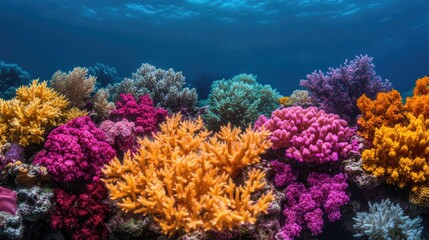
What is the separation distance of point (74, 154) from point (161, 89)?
3.56 m

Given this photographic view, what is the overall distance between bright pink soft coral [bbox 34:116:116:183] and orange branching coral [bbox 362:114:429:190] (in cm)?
359

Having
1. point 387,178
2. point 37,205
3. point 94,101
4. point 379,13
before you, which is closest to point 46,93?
point 94,101

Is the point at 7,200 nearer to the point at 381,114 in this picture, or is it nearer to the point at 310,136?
the point at 310,136

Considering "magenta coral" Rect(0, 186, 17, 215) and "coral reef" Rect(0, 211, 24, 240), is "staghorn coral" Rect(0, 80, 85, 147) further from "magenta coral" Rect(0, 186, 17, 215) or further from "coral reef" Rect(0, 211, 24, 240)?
"coral reef" Rect(0, 211, 24, 240)

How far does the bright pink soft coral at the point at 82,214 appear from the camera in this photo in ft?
11.6

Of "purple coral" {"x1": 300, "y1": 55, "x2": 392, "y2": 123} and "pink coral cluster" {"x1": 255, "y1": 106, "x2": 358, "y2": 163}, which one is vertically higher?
"purple coral" {"x1": 300, "y1": 55, "x2": 392, "y2": 123}

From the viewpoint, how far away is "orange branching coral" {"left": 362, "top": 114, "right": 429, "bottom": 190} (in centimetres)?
359

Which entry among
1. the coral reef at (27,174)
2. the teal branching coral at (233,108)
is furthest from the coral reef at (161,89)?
the coral reef at (27,174)

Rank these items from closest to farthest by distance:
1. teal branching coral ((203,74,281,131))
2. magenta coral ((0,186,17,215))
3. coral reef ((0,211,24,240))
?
coral reef ((0,211,24,240)) → magenta coral ((0,186,17,215)) → teal branching coral ((203,74,281,131))

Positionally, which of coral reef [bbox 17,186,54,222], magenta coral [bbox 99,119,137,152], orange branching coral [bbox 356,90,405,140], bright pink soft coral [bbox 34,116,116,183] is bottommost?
coral reef [bbox 17,186,54,222]

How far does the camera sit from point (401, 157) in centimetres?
369

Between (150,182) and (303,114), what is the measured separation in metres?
2.48

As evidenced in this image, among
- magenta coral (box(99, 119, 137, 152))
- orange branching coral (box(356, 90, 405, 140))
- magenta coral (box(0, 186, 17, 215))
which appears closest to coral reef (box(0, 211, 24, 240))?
magenta coral (box(0, 186, 17, 215))

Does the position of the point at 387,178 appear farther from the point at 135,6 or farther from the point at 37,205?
the point at 135,6
